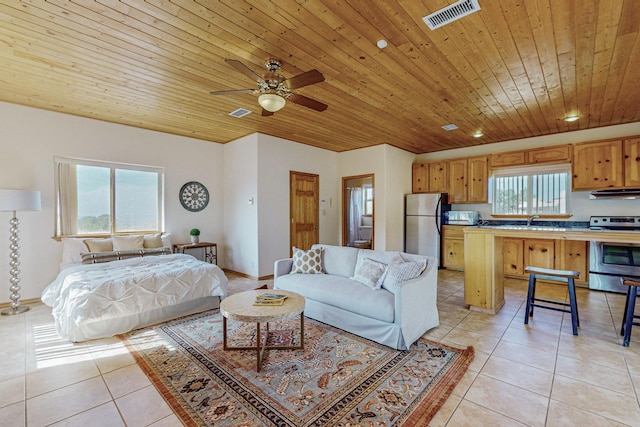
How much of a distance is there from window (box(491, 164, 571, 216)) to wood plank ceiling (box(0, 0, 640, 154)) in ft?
3.80

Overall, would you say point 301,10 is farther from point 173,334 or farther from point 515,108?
point 515,108

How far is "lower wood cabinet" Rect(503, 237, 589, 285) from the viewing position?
473 cm

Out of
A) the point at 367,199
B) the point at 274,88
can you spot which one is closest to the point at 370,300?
the point at 274,88

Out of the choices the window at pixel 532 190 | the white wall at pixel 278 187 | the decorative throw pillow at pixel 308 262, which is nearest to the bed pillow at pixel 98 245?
the white wall at pixel 278 187

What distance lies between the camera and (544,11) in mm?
2090

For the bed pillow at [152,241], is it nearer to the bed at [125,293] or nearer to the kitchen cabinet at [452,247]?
the bed at [125,293]

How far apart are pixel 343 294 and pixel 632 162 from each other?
505 centimetres

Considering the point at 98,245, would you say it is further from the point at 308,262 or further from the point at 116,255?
the point at 308,262

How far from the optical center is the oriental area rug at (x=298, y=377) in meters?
1.82

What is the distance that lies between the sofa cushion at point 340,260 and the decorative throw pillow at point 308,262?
8 cm

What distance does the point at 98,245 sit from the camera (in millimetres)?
4129

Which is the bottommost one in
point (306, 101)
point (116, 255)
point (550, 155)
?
point (116, 255)

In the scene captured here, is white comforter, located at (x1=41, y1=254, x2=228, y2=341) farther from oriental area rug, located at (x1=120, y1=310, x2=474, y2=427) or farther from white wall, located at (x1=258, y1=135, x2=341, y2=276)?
white wall, located at (x1=258, y1=135, x2=341, y2=276)

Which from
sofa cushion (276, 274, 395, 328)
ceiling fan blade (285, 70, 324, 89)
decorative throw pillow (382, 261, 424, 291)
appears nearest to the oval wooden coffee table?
sofa cushion (276, 274, 395, 328)
